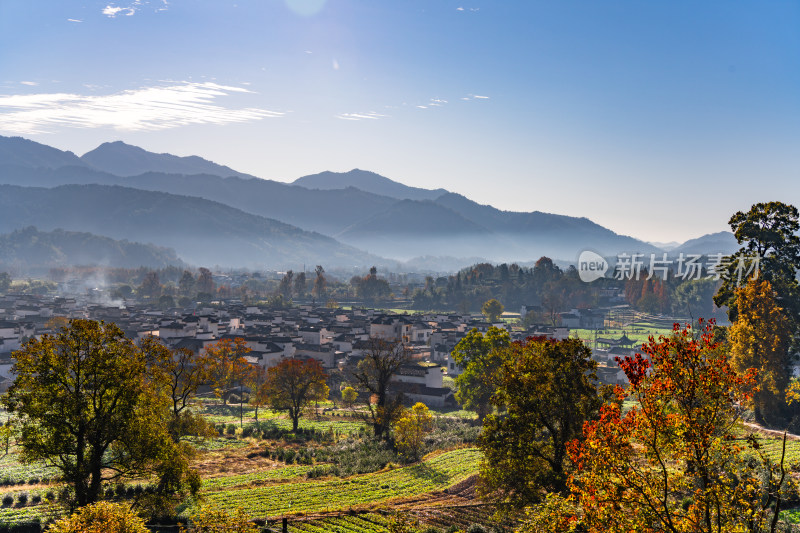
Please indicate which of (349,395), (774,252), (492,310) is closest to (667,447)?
(774,252)

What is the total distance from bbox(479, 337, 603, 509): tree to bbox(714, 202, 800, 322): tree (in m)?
26.6

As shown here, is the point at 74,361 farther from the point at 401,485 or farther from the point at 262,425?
the point at 262,425

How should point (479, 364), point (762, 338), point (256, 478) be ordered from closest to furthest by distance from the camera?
point (256, 478) → point (762, 338) → point (479, 364)

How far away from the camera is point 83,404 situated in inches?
870

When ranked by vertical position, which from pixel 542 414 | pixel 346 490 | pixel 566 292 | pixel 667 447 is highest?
pixel 566 292

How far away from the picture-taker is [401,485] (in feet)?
115

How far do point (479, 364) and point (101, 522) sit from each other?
42730mm

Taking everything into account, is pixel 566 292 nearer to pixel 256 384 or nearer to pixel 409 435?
pixel 256 384

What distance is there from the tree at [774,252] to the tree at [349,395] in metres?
40.3

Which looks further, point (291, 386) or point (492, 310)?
point (492, 310)

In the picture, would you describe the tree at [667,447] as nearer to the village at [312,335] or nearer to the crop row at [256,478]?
the crop row at [256,478]

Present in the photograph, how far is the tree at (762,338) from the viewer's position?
4106 cm

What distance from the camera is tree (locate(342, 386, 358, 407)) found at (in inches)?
2653

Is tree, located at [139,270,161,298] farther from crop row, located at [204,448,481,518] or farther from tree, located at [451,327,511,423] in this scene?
crop row, located at [204,448,481,518]
